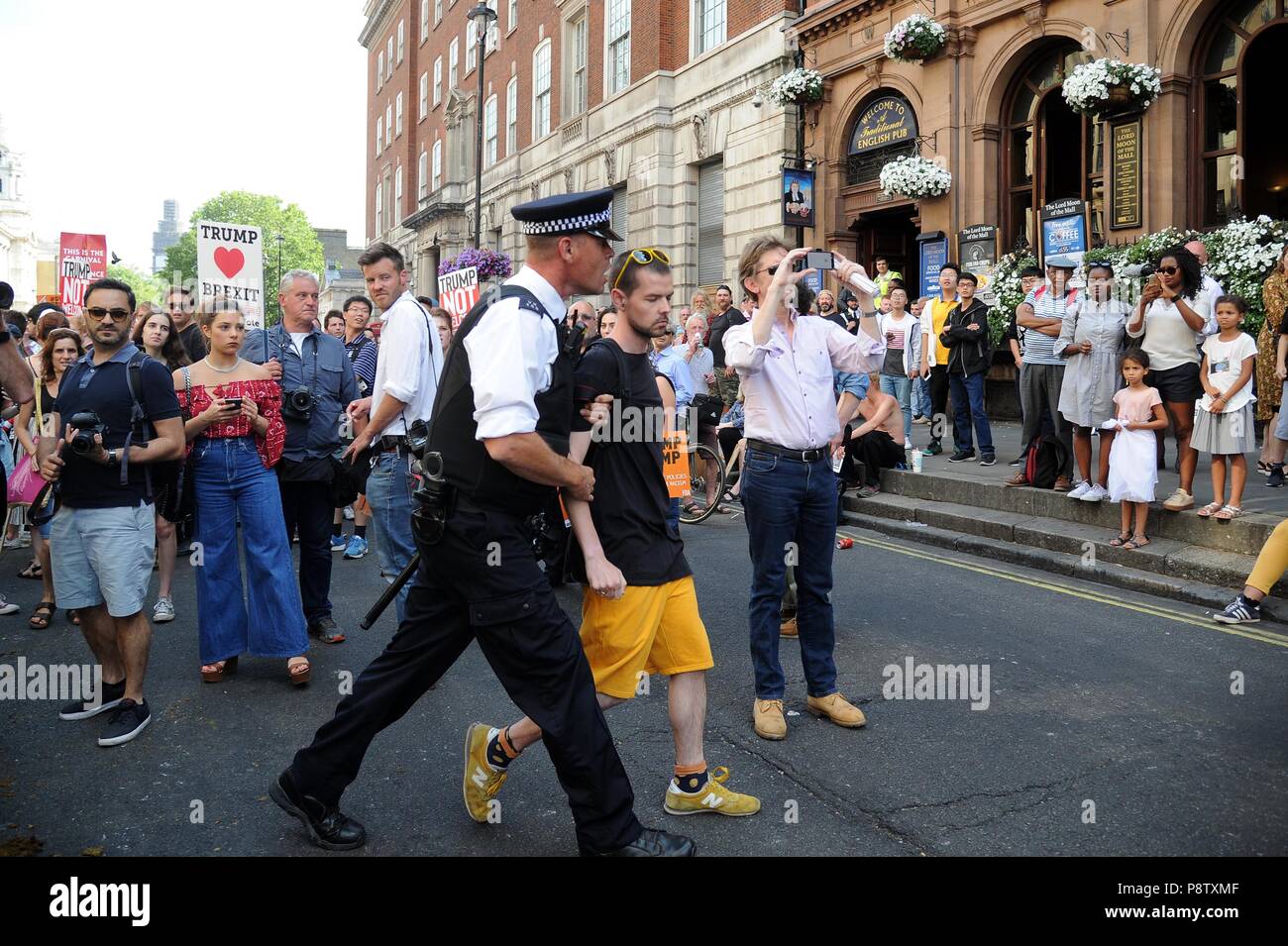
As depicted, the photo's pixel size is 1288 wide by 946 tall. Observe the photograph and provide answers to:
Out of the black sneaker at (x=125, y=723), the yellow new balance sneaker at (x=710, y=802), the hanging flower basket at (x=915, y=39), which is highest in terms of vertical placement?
the hanging flower basket at (x=915, y=39)

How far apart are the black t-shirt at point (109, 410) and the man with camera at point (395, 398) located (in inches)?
40.3

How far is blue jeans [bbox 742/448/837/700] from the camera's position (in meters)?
4.52

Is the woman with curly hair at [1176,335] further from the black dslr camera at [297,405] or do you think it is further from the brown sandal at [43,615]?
the brown sandal at [43,615]

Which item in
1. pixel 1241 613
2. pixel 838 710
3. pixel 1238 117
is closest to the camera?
pixel 838 710

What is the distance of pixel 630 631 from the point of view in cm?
348

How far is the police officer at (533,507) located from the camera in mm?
2971

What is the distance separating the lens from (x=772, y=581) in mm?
4543

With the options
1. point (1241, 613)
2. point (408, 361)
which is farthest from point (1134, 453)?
point (408, 361)

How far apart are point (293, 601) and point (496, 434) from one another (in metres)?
3.00

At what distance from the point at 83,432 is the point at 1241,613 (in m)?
6.39

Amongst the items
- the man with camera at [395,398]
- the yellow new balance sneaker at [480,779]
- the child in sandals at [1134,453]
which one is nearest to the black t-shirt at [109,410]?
the man with camera at [395,398]

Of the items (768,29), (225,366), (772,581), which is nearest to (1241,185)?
(768,29)

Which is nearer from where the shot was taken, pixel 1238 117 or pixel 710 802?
pixel 710 802

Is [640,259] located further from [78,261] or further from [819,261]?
[78,261]
